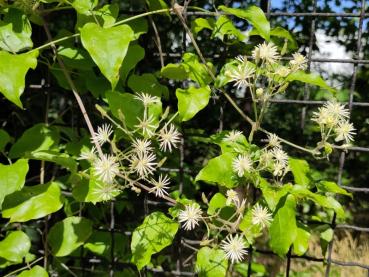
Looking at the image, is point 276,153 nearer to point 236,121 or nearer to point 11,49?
point 11,49

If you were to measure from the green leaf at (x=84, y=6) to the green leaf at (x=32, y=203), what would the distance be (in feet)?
1.40

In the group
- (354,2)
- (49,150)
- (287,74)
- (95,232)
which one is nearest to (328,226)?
Answer: (287,74)

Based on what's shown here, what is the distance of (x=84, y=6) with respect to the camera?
1.27 m

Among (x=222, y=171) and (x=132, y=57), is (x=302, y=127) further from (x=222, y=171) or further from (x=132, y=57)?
(x=132, y=57)

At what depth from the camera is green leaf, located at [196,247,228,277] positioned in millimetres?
1270

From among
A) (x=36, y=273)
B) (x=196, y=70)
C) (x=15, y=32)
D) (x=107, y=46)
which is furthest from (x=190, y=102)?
(x=36, y=273)

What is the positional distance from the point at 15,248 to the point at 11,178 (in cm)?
26

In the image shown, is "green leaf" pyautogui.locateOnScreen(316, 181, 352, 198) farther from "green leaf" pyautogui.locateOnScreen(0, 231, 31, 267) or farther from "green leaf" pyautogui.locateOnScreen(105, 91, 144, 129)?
"green leaf" pyautogui.locateOnScreen(0, 231, 31, 267)

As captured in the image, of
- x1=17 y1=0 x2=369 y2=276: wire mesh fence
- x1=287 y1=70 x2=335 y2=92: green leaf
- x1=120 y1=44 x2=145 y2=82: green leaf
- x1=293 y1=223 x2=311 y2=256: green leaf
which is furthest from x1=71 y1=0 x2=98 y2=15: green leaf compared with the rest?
x1=293 y1=223 x2=311 y2=256: green leaf

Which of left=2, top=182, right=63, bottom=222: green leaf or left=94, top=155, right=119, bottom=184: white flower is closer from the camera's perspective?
left=94, top=155, right=119, bottom=184: white flower

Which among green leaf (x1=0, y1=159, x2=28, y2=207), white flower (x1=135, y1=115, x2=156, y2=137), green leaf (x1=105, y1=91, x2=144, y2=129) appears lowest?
green leaf (x1=0, y1=159, x2=28, y2=207)

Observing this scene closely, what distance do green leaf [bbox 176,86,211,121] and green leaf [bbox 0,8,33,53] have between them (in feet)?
1.24

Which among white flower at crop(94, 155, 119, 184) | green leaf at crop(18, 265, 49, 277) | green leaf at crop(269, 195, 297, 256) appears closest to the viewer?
white flower at crop(94, 155, 119, 184)

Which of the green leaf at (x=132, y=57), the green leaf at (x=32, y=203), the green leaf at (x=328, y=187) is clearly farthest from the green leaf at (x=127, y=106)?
the green leaf at (x=328, y=187)
